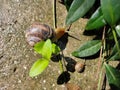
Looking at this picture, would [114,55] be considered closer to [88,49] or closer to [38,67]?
[88,49]

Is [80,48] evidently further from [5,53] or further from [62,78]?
[5,53]

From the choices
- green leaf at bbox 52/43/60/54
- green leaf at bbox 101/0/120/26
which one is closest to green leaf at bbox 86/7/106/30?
green leaf at bbox 101/0/120/26

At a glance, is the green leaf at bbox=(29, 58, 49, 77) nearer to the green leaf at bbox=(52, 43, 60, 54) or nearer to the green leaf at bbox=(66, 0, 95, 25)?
the green leaf at bbox=(52, 43, 60, 54)

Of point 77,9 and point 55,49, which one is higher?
point 77,9

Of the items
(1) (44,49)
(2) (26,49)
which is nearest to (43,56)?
(1) (44,49)

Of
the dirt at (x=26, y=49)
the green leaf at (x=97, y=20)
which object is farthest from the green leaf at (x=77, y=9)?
the dirt at (x=26, y=49)
